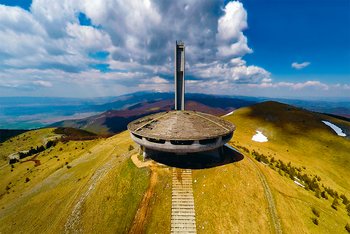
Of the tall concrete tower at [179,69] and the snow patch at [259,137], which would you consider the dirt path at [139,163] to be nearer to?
the tall concrete tower at [179,69]

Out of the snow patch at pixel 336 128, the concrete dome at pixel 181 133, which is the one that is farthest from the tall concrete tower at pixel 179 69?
→ the snow patch at pixel 336 128

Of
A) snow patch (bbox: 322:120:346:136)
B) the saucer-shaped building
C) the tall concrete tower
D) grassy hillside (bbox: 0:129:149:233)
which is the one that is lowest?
grassy hillside (bbox: 0:129:149:233)

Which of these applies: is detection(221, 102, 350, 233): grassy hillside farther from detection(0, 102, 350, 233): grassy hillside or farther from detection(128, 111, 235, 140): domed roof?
detection(128, 111, 235, 140): domed roof

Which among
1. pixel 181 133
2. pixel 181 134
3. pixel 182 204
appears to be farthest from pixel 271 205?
pixel 181 133

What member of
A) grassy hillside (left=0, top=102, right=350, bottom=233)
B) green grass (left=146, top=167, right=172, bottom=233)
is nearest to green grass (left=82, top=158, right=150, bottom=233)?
grassy hillside (left=0, top=102, right=350, bottom=233)

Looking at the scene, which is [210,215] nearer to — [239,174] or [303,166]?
[239,174]
